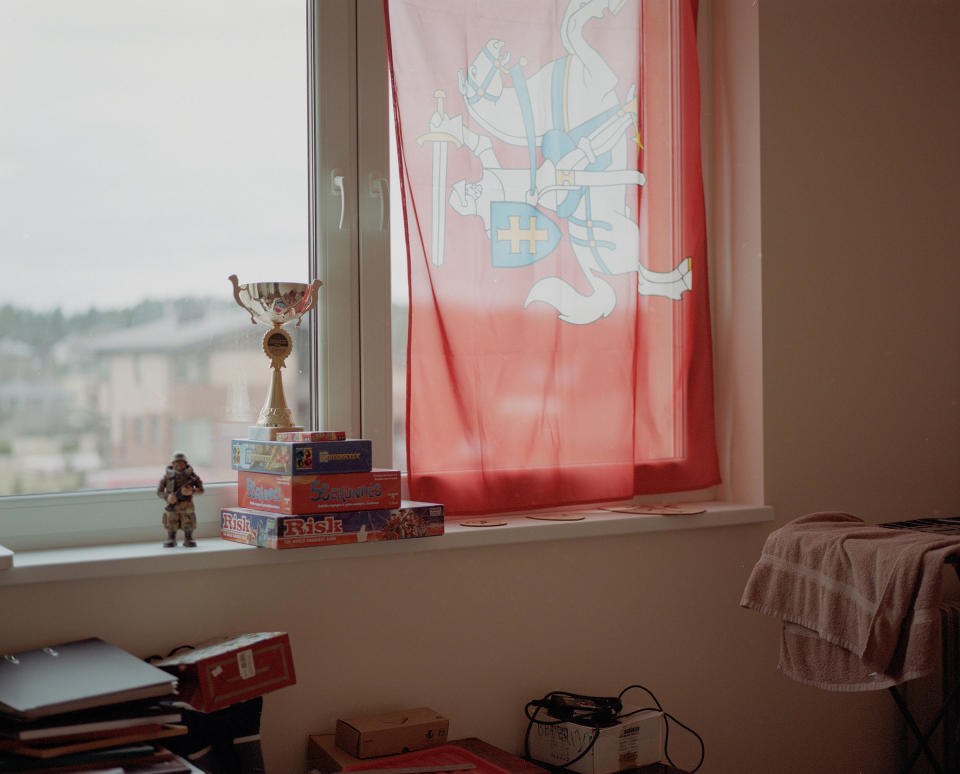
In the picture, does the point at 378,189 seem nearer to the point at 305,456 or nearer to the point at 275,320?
the point at 275,320

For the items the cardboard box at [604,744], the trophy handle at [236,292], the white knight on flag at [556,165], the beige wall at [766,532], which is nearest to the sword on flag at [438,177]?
the white knight on flag at [556,165]

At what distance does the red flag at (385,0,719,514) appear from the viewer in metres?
2.16

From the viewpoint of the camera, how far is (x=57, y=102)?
188cm

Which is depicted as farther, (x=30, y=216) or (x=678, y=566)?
(x=678, y=566)

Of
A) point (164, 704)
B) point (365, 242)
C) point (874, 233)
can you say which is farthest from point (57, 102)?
point (874, 233)

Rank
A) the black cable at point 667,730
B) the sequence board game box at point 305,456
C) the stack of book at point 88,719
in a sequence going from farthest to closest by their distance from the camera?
1. the black cable at point 667,730
2. the sequence board game box at point 305,456
3. the stack of book at point 88,719

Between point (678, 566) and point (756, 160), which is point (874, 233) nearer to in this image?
point (756, 160)

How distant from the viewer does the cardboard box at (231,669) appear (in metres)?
1.53

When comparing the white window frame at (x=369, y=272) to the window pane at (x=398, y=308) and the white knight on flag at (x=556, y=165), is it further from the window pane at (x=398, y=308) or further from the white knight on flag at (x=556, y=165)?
the white knight on flag at (x=556, y=165)

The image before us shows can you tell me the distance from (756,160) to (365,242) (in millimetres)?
1064

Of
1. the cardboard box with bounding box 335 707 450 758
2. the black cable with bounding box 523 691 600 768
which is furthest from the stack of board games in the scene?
the black cable with bounding box 523 691 600 768

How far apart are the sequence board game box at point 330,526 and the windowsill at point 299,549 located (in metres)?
0.03

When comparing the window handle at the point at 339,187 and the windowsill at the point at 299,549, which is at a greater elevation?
the window handle at the point at 339,187

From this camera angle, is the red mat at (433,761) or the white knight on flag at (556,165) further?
the white knight on flag at (556,165)
